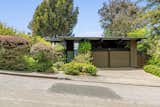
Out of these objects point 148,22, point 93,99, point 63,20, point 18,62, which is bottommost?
point 93,99

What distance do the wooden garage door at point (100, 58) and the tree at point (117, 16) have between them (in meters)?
18.5

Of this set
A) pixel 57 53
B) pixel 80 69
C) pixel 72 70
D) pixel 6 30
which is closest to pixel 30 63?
pixel 57 53

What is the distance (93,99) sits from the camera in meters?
9.77

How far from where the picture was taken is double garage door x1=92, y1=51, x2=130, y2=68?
26219 mm

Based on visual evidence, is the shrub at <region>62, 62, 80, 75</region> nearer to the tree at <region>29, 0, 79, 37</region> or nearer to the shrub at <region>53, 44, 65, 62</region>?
the shrub at <region>53, 44, 65, 62</region>

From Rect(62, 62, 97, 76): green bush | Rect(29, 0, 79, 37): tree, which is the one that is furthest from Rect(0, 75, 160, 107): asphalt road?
Rect(29, 0, 79, 37): tree

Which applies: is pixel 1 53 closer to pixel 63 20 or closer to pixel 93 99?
pixel 93 99

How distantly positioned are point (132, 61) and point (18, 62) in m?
12.8

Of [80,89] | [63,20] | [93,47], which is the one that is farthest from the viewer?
[63,20]

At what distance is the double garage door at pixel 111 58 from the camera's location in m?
26.2

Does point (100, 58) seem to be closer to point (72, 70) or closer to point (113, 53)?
point (113, 53)

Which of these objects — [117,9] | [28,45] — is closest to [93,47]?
[28,45]

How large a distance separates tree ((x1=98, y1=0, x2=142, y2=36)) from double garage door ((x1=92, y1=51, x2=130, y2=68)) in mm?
17925

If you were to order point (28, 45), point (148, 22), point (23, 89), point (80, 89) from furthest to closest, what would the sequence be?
point (148, 22) → point (28, 45) → point (80, 89) → point (23, 89)
